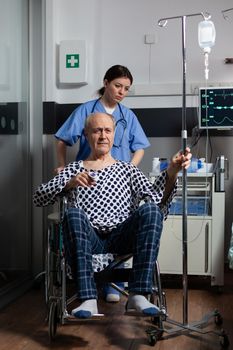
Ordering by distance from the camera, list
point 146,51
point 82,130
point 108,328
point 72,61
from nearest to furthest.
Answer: point 108,328 → point 82,130 → point 72,61 → point 146,51

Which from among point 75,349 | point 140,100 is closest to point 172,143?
point 140,100

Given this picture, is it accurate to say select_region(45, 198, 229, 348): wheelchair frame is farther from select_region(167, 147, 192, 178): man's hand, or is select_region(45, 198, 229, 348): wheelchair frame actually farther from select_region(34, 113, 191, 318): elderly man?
select_region(167, 147, 192, 178): man's hand

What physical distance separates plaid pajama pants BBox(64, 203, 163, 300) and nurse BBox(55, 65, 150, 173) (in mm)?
819

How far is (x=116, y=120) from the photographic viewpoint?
2945mm

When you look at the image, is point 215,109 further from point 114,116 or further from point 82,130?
point 82,130

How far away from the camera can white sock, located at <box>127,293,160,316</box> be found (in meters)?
1.95

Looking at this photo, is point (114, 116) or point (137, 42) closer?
point (114, 116)

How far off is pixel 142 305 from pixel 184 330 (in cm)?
35

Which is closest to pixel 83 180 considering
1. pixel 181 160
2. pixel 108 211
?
pixel 108 211

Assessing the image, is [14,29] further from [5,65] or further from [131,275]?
[131,275]

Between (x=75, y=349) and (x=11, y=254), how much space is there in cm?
117

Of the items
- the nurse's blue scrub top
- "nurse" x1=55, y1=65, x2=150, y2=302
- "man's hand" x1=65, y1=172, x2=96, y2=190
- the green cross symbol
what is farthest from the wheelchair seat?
the green cross symbol

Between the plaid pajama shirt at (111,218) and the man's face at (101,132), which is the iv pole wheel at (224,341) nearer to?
the plaid pajama shirt at (111,218)

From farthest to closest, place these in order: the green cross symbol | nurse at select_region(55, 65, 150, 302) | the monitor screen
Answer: the green cross symbol
the monitor screen
nurse at select_region(55, 65, 150, 302)
